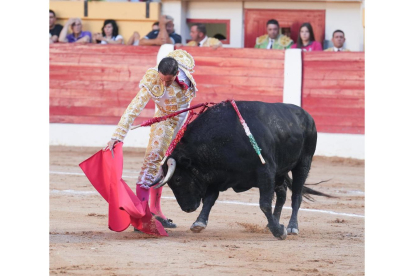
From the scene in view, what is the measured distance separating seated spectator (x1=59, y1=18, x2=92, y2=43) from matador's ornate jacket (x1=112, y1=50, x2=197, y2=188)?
19.2 ft

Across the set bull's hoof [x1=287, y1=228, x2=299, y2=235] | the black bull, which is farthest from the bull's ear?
bull's hoof [x1=287, y1=228, x2=299, y2=235]

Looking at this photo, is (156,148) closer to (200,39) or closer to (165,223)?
(165,223)

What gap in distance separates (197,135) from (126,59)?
579 centimetres

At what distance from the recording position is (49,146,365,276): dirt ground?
3818mm

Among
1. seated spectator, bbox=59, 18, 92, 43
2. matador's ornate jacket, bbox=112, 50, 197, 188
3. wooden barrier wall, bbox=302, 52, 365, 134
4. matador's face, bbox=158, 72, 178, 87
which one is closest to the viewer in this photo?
matador's face, bbox=158, 72, 178, 87

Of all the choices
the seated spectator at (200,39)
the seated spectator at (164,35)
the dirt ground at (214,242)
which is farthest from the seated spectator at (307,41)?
the dirt ground at (214,242)

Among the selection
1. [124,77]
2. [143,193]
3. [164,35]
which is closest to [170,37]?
[164,35]

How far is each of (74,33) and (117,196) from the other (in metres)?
6.39

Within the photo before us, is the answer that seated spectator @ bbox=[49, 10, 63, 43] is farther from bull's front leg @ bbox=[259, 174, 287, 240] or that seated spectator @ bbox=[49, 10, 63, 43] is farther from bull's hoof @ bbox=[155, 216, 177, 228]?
bull's front leg @ bbox=[259, 174, 287, 240]

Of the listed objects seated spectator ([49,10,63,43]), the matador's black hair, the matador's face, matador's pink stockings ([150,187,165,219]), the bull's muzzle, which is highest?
seated spectator ([49,10,63,43])

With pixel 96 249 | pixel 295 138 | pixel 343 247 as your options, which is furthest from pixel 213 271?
pixel 295 138

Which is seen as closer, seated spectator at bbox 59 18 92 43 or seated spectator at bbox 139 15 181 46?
seated spectator at bbox 139 15 181 46

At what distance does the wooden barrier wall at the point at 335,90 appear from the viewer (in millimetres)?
9766
